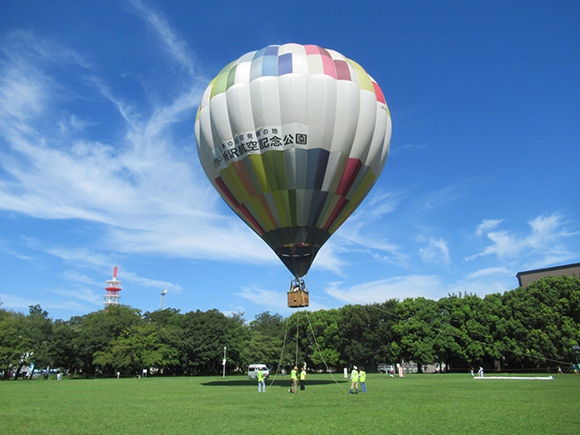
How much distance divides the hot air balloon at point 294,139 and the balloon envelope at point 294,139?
4 cm

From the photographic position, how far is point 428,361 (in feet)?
176

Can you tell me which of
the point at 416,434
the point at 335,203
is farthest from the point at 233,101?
the point at 416,434

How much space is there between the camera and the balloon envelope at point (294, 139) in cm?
1861

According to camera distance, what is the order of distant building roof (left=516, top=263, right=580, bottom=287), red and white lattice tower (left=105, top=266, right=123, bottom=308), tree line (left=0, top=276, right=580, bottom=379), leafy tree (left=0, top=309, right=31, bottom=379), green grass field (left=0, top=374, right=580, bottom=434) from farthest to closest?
red and white lattice tower (left=105, top=266, right=123, bottom=308) → distant building roof (left=516, top=263, right=580, bottom=287) → leafy tree (left=0, top=309, right=31, bottom=379) → tree line (left=0, top=276, right=580, bottom=379) → green grass field (left=0, top=374, right=580, bottom=434)

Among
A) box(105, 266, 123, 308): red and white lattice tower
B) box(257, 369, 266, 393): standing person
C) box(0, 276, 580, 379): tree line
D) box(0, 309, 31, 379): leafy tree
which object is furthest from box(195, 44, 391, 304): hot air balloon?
box(105, 266, 123, 308): red and white lattice tower

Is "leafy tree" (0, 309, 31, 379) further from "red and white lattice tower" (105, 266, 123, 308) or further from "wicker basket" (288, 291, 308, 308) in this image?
"red and white lattice tower" (105, 266, 123, 308)

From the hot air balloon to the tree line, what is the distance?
28220 millimetres

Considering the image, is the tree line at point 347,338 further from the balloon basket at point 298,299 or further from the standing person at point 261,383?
the balloon basket at point 298,299

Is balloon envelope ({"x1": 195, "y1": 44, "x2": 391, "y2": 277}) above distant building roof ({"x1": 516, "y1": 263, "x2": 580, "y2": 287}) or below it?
below

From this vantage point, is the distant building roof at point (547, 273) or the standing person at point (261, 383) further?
the distant building roof at point (547, 273)

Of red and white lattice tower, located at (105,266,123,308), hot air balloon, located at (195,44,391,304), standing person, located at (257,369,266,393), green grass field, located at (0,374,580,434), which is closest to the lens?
green grass field, located at (0,374,580,434)

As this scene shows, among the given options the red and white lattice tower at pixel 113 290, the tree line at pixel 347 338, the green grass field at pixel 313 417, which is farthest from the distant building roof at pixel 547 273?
the red and white lattice tower at pixel 113 290

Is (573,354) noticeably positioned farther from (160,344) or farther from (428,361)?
(160,344)

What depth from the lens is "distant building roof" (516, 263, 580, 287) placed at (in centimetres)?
6162
